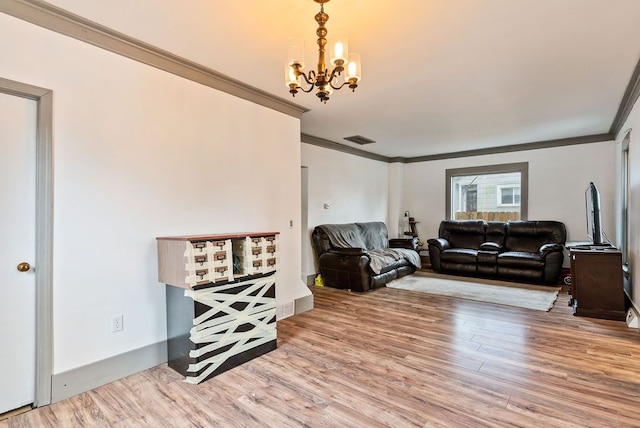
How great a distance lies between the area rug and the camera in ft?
14.0

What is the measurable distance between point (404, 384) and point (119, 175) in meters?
2.57

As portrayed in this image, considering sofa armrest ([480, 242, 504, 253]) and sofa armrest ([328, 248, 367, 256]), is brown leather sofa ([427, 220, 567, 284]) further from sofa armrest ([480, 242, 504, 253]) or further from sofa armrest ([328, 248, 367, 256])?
sofa armrest ([328, 248, 367, 256])

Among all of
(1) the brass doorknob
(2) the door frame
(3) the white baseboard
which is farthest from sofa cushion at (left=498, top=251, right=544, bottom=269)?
(1) the brass doorknob

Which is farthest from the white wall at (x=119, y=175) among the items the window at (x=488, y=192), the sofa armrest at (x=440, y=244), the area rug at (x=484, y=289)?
the window at (x=488, y=192)

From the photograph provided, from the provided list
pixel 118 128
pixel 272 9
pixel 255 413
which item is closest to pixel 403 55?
pixel 272 9

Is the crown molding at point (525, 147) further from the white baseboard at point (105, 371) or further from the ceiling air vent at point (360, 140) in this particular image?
the white baseboard at point (105, 371)

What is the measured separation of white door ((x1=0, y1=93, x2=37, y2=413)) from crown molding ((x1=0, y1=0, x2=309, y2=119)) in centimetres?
54

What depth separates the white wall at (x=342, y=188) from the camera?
18.0ft

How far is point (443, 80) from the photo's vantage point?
3.17 metres

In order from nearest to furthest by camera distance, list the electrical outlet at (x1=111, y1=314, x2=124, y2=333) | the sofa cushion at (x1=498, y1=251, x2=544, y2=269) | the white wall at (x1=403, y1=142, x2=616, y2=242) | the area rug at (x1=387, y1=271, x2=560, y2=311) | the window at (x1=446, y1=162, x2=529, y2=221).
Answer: the electrical outlet at (x1=111, y1=314, x2=124, y2=333) < the area rug at (x1=387, y1=271, x2=560, y2=311) < the sofa cushion at (x1=498, y1=251, x2=544, y2=269) < the white wall at (x1=403, y1=142, x2=616, y2=242) < the window at (x1=446, y1=162, x2=529, y2=221)

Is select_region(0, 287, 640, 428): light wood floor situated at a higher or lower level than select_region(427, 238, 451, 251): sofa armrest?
lower

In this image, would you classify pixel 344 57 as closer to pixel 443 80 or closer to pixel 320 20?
pixel 320 20

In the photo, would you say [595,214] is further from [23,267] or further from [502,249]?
[23,267]

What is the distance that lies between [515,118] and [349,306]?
3.45 m
